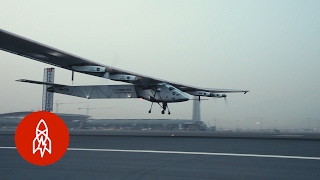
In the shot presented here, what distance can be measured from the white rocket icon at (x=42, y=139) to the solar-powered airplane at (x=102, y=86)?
19.8 metres

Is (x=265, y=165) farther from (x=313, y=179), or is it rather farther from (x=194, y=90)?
(x=194, y=90)

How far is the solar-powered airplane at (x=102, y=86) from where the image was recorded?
27.0m

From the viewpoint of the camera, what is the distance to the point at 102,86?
38375mm

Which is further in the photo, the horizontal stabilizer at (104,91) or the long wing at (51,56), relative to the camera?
the horizontal stabilizer at (104,91)

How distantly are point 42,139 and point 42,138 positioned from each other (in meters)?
0.04

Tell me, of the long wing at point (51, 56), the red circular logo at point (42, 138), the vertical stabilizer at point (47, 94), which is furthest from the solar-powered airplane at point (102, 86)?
the red circular logo at point (42, 138)

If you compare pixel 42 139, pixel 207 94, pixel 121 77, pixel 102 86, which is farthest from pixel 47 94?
pixel 42 139

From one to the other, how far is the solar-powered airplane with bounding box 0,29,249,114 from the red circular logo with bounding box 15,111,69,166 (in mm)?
19740

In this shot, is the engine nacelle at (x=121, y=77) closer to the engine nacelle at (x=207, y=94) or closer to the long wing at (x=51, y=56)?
the long wing at (x=51, y=56)

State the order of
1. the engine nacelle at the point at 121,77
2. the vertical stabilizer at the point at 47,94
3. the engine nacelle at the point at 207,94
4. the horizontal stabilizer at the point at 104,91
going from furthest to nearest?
the engine nacelle at the point at 207,94 < the vertical stabilizer at the point at 47,94 < the horizontal stabilizer at the point at 104,91 < the engine nacelle at the point at 121,77

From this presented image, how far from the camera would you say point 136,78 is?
34.1 metres

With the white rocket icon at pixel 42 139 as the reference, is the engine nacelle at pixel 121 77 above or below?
above

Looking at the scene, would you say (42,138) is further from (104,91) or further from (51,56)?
(104,91)

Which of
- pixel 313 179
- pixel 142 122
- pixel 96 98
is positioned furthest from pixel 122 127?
pixel 313 179
